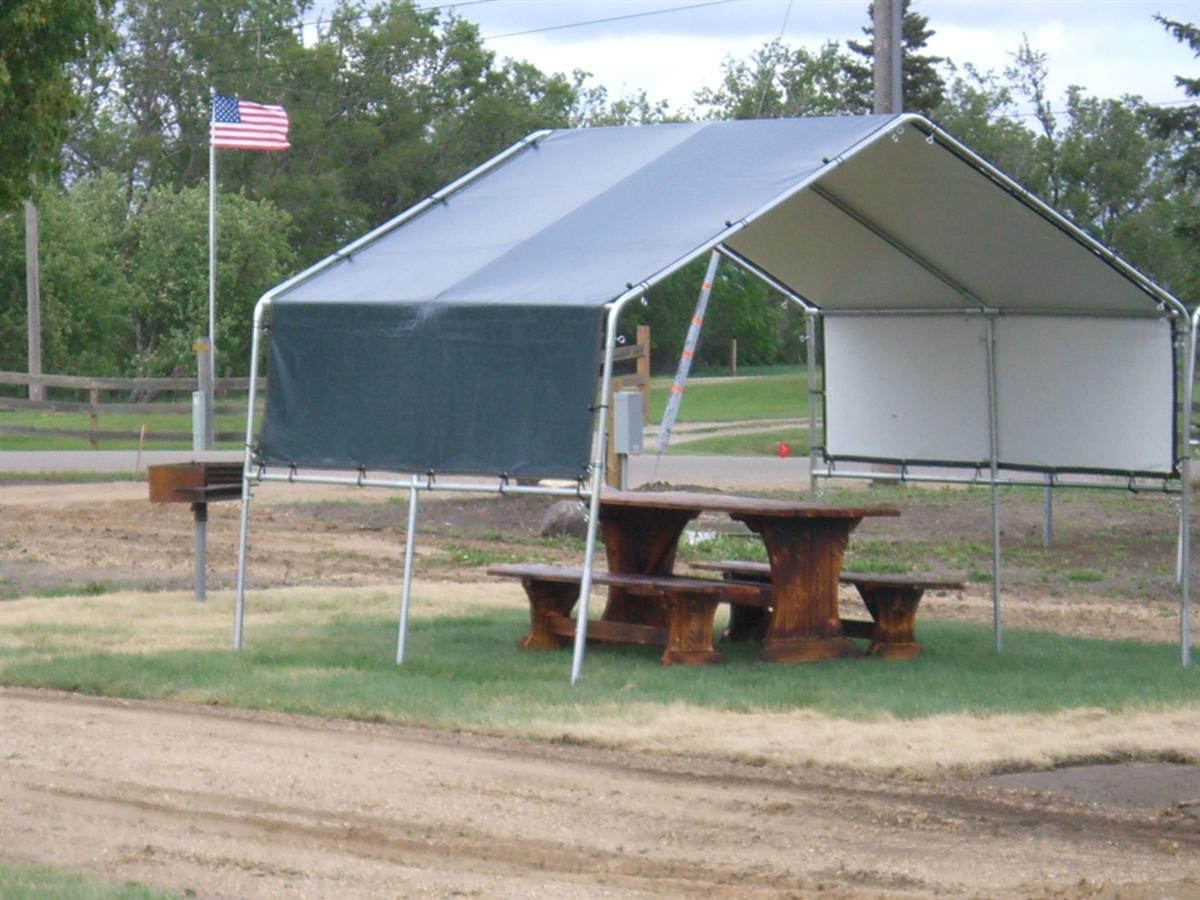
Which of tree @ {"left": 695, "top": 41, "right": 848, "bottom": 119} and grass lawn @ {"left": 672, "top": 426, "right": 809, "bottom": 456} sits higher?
tree @ {"left": 695, "top": 41, "right": 848, "bottom": 119}

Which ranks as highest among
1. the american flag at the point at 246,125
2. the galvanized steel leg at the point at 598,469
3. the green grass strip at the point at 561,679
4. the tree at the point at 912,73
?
the tree at the point at 912,73

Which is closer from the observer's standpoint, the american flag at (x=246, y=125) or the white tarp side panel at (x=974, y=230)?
the white tarp side panel at (x=974, y=230)

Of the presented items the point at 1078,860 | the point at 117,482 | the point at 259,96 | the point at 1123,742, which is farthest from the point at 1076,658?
the point at 259,96

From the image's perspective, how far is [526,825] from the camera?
706 centimetres

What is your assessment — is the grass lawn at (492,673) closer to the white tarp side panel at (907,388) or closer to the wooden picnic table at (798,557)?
the wooden picnic table at (798,557)

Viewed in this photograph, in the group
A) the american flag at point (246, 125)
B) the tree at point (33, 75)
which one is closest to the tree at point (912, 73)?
the american flag at point (246, 125)

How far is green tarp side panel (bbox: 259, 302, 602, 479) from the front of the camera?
10.0 metres

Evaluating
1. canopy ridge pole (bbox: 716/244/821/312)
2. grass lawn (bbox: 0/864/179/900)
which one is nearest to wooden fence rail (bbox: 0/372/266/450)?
canopy ridge pole (bbox: 716/244/821/312)

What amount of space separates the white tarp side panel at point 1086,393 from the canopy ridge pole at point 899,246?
0.33 metres

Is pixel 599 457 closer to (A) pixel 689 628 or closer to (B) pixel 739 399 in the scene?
(A) pixel 689 628

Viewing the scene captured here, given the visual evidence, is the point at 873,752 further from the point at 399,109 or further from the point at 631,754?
the point at 399,109

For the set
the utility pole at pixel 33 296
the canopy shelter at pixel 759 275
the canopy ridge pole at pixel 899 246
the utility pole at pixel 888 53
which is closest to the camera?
the canopy shelter at pixel 759 275

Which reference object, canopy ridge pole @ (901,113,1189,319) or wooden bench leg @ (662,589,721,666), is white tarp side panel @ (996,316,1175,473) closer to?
canopy ridge pole @ (901,113,1189,319)

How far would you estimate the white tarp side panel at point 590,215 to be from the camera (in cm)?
1027
